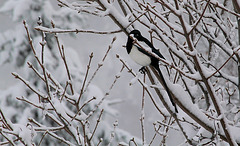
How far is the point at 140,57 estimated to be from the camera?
2201 mm

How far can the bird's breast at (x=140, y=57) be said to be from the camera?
2133 millimetres

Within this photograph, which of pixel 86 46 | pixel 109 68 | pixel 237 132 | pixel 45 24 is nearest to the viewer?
pixel 237 132

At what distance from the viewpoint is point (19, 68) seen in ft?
24.4

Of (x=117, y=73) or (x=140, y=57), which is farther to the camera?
(x=140, y=57)

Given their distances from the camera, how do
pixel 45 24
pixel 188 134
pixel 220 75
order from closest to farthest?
1. pixel 188 134
2. pixel 220 75
3. pixel 45 24

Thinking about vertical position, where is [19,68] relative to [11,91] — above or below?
above

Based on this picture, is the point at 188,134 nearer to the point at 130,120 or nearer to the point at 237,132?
the point at 237,132

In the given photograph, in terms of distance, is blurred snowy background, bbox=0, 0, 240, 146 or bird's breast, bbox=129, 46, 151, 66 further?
bird's breast, bbox=129, 46, 151, 66

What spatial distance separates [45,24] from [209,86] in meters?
6.15

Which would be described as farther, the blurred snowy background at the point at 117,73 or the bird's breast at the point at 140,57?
the bird's breast at the point at 140,57

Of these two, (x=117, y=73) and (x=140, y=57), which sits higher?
(x=140, y=57)

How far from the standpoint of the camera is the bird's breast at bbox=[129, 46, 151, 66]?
2133mm

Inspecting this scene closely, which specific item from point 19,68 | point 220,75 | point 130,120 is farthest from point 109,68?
point 220,75

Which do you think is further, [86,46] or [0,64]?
[86,46]
